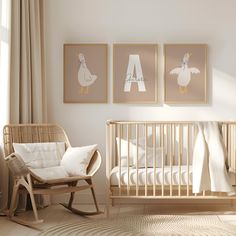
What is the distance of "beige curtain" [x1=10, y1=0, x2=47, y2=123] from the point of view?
178 inches

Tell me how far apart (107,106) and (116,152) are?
0.47 meters

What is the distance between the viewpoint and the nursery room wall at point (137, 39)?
499 centimetres

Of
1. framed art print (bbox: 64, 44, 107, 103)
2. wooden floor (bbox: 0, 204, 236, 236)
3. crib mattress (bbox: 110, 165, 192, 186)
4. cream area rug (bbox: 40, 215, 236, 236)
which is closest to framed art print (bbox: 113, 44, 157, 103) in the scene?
framed art print (bbox: 64, 44, 107, 103)

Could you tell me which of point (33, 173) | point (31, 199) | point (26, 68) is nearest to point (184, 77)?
point (26, 68)

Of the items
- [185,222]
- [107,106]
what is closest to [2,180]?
[107,106]

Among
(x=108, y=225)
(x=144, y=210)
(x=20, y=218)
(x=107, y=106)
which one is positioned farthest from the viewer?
(x=107, y=106)

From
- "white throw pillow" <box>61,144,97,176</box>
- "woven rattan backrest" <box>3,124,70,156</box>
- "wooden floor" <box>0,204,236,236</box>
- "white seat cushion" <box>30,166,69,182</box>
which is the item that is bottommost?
"wooden floor" <box>0,204,236,236</box>

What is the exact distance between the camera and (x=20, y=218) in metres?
4.27

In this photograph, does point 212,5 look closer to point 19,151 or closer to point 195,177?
point 195,177

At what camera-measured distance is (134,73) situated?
5.02 meters

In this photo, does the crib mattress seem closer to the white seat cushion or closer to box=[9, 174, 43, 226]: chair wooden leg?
the white seat cushion

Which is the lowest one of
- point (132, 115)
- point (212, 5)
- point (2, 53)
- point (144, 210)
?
point (144, 210)

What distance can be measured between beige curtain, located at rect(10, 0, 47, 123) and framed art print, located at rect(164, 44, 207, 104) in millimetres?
1224

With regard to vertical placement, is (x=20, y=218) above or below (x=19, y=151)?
below
